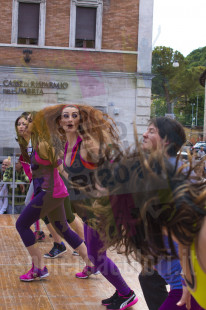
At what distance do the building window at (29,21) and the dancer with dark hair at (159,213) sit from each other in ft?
60.2

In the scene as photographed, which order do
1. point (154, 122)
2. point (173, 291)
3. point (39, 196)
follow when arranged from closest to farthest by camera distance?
point (173, 291) < point (154, 122) < point (39, 196)

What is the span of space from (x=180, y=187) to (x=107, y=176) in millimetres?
381

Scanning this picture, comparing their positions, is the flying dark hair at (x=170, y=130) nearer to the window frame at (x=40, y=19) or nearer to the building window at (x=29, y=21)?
the window frame at (x=40, y=19)

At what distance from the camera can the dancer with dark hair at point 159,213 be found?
5.80ft

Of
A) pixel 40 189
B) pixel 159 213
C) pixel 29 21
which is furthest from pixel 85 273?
pixel 29 21

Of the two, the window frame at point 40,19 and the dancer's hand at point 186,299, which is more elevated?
the window frame at point 40,19

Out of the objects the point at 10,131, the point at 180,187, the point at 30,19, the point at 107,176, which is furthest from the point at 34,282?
the point at 30,19

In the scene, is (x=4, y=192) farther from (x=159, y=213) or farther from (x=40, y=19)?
(x=40, y=19)

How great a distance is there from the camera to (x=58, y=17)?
20.3 meters

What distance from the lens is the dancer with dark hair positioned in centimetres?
177

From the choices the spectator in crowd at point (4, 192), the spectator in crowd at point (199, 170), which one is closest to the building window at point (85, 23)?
the spectator in crowd at point (4, 192)

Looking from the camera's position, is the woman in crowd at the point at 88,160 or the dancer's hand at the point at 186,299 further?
the woman in crowd at the point at 88,160

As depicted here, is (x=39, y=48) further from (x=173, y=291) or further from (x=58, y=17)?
(x=173, y=291)

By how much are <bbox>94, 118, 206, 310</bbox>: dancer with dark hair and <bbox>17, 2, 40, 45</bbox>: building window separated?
1834cm
